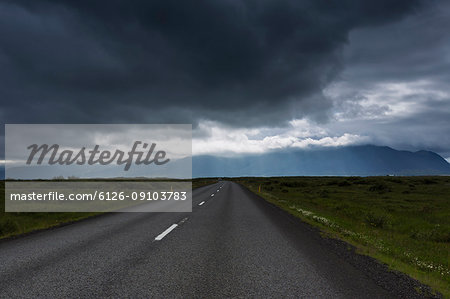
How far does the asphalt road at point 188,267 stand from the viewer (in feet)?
14.0

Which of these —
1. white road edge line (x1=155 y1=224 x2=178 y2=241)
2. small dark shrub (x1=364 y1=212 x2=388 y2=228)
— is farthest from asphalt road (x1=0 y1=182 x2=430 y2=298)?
small dark shrub (x1=364 y1=212 x2=388 y2=228)

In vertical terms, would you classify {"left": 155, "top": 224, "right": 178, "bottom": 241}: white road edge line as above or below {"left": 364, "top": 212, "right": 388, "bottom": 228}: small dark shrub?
above

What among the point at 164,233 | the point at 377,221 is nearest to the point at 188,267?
the point at 164,233

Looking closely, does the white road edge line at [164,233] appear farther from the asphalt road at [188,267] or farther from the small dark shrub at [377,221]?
the small dark shrub at [377,221]

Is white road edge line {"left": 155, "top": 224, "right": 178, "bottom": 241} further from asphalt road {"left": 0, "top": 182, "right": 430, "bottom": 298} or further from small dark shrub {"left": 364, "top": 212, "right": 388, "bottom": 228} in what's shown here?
small dark shrub {"left": 364, "top": 212, "right": 388, "bottom": 228}

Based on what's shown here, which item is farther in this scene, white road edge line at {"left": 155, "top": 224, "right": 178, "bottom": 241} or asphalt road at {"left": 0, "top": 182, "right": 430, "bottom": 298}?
white road edge line at {"left": 155, "top": 224, "right": 178, "bottom": 241}

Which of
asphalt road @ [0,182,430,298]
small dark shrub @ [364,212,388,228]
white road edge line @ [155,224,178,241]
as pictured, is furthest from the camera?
small dark shrub @ [364,212,388,228]

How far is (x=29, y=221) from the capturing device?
1392 centimetres

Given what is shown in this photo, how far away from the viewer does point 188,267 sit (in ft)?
17.7

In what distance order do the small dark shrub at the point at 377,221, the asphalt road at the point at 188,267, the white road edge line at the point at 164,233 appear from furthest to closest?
the small dark shrub at the point at 377,221 → the white road edge line at the point at 164,233 → the asphalt road at the point at 188,267

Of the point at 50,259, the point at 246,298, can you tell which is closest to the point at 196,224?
the point at 50,259

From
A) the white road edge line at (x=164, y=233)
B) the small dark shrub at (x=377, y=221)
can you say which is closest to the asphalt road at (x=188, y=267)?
the white road edge line at (x=164, y=233)

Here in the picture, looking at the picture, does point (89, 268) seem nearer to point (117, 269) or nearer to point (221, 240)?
point (117, 269)

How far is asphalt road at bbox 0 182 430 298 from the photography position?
4.28 metres
